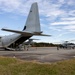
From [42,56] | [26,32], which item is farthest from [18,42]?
[42,56]

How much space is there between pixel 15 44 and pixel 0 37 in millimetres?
4515

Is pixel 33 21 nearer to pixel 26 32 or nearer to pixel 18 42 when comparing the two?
pixel 26 32

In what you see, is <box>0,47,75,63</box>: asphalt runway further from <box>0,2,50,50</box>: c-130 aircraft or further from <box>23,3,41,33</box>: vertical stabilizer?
<box>23,3,41,33</box>: vertical stabilizer

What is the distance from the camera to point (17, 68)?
1002 centimetres

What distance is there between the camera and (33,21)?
136ft

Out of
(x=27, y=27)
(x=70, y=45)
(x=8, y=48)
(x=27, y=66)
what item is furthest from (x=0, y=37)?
(x=27, y=66)

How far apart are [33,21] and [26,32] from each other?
2762 mm

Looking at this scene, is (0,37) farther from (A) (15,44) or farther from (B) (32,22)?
(B) (32,22)

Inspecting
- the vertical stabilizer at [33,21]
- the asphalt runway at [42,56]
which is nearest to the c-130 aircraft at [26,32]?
the vertical stabilizer at [33,21]

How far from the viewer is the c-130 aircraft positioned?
40250mm

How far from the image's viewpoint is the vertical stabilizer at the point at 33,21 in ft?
132

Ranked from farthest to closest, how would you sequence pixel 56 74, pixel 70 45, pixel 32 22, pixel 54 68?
pixel 70 45 → pixel 32 22 → pixel 54 68 → pixel 56 74

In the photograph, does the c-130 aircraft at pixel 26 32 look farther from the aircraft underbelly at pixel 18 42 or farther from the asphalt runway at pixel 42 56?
the asphalt runway at pixel 42 56

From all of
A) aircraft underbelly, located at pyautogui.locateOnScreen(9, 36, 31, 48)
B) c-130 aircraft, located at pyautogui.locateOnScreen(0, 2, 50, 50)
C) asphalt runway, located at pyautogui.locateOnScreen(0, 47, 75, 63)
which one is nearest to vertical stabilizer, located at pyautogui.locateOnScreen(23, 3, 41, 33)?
c-130 aircraft, located at pyautogui.locateOnScreen(0, 2, 50, 50)
